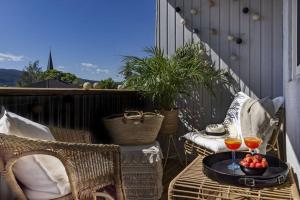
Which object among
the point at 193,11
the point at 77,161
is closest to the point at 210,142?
the point at 77,161

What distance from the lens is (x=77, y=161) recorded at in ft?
4.60

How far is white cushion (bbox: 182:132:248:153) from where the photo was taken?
2736mm

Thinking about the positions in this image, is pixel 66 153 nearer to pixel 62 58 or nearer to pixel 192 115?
pixel 192 115

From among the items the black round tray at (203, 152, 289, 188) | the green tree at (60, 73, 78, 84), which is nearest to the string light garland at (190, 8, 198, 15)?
the green tree at (60, 73, 78, 84)

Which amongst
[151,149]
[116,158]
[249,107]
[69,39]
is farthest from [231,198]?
[69,39]

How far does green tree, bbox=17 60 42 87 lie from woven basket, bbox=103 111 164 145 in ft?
2.66

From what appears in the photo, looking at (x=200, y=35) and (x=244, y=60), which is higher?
(x=200, y=35)

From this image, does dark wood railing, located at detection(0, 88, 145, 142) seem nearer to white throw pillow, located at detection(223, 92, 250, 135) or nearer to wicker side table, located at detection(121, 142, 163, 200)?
wicker side table, located at detection(121, 142, 163, 200)

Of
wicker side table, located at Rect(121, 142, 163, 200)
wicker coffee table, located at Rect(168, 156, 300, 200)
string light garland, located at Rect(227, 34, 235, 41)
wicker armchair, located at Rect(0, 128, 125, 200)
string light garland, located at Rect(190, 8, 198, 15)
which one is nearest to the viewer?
wicker armchair, located at Rect(0, 128, 125, 200)

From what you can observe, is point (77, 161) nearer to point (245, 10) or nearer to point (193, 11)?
point (193, 11)

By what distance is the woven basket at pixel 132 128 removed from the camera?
8.62 ft

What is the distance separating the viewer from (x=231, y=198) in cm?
148

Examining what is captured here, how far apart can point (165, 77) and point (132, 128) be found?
84cm

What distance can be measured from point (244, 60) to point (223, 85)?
405 mm
